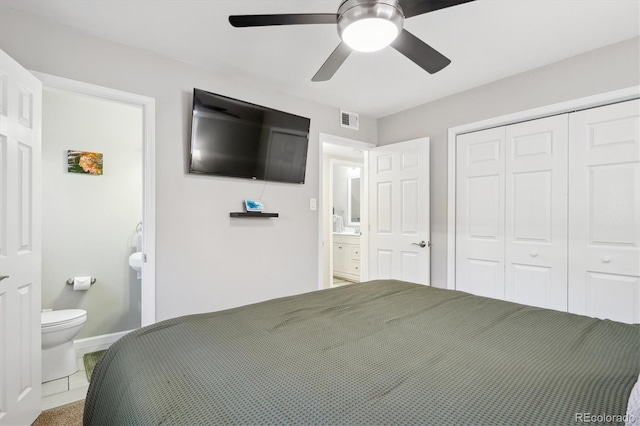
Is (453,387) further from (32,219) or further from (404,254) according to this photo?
(404,254)

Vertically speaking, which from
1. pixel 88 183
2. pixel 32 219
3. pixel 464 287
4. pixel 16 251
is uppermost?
pixel 88 183

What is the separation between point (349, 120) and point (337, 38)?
147 centimetres

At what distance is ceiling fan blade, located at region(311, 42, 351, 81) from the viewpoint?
5.72 feet

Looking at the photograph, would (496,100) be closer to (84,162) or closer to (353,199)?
(353,199)

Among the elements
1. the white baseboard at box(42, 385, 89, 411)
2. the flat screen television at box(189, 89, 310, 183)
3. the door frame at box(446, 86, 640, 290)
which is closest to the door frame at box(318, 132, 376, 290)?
the flat screen television at box(189, 89, 310, 183)

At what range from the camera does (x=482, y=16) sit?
6.45 ft

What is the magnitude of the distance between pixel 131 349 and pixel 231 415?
0.62 m

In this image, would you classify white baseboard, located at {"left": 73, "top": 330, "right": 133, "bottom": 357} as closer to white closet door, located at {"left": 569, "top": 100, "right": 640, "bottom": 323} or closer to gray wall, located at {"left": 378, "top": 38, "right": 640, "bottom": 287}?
gray wall, located at {"left": 378, "top": 38, "right": 640, "bottom": 287}

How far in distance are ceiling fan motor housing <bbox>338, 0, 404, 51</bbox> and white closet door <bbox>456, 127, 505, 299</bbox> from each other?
1998 mm

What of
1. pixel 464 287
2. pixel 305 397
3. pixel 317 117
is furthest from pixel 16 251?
pixel 464 287

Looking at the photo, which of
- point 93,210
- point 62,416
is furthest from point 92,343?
point 93,210

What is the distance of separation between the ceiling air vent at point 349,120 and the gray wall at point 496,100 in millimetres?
395

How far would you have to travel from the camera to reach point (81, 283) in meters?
2.86

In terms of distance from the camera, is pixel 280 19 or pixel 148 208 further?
pixel 148 208
